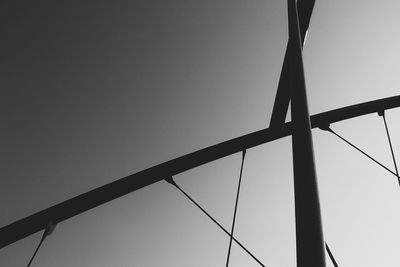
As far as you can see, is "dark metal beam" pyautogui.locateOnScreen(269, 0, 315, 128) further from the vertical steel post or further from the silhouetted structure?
the vertical steel post

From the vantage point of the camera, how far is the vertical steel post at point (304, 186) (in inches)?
51.6

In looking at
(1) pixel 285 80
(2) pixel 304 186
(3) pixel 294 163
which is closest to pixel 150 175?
(1) pixel 285 80

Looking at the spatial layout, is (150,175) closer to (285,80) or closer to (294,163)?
(285,80)

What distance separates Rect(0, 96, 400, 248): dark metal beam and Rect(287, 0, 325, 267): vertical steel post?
1710mm

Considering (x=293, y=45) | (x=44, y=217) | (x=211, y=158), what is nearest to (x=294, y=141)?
(x=293, y=45)

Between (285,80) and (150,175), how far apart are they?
76.5 inches

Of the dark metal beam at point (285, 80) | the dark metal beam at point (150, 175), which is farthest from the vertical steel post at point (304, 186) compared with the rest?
the dark metal beam at point (150, 175)

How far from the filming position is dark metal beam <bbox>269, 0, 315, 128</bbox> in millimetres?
2846

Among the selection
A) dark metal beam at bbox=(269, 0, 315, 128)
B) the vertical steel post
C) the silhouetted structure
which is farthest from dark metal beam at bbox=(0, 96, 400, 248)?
the vertical steel post

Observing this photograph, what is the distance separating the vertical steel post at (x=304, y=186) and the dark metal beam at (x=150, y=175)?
1710 mm

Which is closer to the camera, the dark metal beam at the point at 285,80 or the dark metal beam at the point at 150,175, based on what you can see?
the dark metal beam at the point at 285,80

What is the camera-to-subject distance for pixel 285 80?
10.6ft

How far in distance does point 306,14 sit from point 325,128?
157 centimetres

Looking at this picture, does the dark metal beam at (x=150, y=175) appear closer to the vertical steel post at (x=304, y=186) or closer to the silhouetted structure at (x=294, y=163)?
the silhouetted structure at (x=294, y=163)
